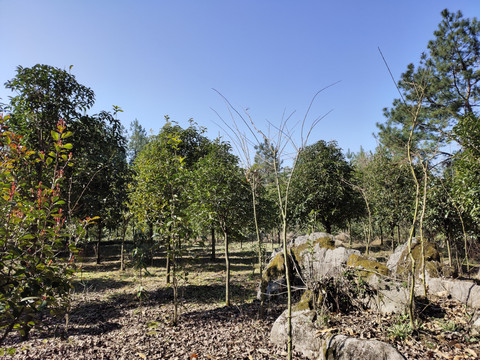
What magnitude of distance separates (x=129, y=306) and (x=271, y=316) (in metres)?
4.00

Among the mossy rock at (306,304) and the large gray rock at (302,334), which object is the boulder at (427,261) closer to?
the mossy rock at (306,304)

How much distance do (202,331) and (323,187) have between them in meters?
10.9

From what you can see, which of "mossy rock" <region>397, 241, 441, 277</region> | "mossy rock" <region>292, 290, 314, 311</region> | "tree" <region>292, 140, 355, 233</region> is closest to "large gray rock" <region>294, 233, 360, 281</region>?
"mossy rock" <region>292, 290, 314, 311</region>

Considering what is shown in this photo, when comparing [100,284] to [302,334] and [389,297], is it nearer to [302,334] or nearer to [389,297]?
[302,334]

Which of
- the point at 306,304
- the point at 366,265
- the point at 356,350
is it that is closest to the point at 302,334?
the point at 306,304

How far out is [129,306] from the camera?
7.06m

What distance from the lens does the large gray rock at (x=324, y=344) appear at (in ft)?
11.7

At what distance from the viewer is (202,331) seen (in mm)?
5324

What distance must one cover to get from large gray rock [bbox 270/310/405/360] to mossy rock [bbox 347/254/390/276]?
2.00m

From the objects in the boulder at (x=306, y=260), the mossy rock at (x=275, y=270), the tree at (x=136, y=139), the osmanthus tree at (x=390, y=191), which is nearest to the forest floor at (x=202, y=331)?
the boulder at (x=306, y=260)

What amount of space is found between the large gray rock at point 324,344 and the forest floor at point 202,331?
0.69 ft

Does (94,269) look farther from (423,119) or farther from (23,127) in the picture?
(423,119)

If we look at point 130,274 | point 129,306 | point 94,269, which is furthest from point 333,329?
point 94,269

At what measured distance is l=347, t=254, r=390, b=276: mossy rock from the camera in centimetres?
588
